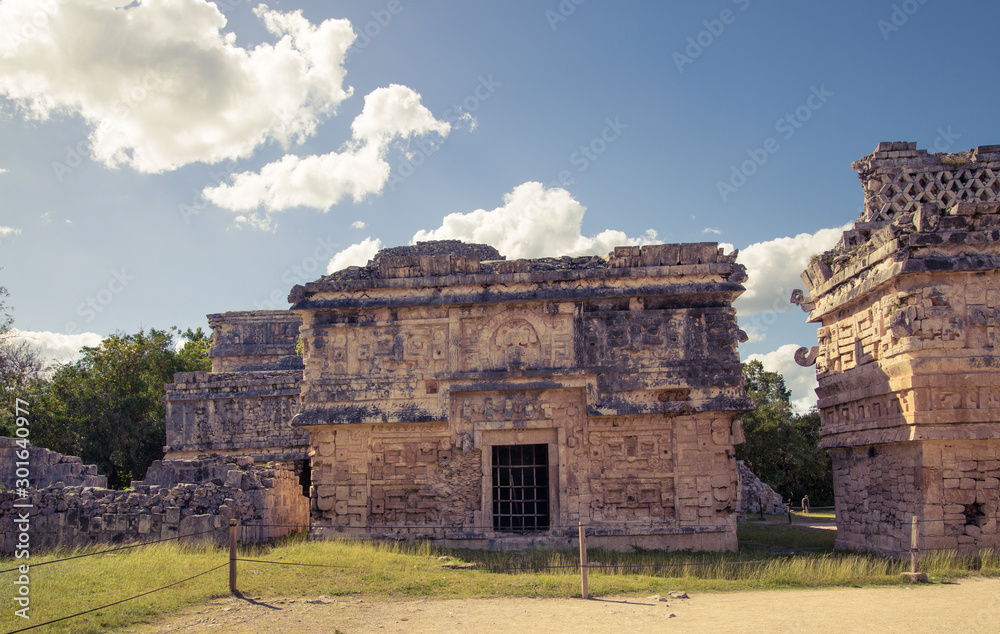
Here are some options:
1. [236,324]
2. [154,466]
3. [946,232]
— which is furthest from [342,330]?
[236,324]

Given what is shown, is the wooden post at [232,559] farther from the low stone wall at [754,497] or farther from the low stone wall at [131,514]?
the low stone wall at [754,497]

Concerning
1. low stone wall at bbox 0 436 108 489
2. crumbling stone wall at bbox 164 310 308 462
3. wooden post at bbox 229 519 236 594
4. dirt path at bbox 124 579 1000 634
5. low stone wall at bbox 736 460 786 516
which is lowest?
low stone wall at bbox 736 460 786 516

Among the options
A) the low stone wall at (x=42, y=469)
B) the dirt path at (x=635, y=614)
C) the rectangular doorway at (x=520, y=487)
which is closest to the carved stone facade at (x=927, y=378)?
the dirt path at (x=635, y=614)

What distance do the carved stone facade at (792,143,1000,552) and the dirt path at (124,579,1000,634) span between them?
184 cm

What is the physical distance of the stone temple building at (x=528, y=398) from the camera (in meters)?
12.7

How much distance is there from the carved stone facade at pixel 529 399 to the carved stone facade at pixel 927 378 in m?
2.12

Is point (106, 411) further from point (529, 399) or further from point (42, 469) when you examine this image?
point (529, 399)

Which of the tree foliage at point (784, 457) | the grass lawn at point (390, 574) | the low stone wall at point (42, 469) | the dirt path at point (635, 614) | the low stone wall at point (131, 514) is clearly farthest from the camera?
the tree foliage at point (784, 457)

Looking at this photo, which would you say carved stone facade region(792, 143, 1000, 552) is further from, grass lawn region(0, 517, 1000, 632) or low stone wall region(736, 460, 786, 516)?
low stone wall region(736, 460, 786, 516)

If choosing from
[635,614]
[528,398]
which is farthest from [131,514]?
[635,614]

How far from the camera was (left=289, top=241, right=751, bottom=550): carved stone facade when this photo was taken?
498 inches

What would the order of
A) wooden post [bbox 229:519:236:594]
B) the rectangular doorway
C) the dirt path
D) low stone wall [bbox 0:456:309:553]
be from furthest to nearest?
the rectangular doorway, low stone wall [bbox 0:456:309:553], wooden post [bbox 229:519:236:594], the dirt path

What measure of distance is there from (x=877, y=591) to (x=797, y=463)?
2212cm

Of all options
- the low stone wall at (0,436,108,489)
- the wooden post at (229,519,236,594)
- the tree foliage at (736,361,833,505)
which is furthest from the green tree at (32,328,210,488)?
the tree foliage at (736,361,833,505)
